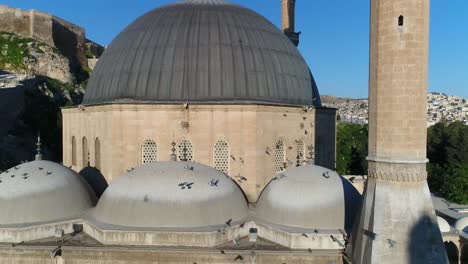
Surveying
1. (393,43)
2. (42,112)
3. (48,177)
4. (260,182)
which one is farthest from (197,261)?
(42,112)

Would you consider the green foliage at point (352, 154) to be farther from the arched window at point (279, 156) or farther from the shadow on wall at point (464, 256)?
the arched window at point (279, 156)

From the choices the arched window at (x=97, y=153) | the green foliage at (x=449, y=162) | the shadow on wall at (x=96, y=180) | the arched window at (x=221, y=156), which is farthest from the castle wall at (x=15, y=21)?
the green foliage at (x=449, y=162)

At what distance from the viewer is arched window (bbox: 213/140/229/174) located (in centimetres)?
1489

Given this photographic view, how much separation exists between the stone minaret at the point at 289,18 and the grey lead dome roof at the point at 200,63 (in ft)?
25.4

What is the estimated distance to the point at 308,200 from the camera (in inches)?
481

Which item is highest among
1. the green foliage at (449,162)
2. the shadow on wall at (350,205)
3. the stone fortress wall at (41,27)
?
the stone fortress wall at (41,27)

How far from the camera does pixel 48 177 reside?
522 inches

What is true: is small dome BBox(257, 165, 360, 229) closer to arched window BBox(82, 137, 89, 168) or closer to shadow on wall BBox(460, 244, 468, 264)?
arched window BBox(82, 137, 89, 168)

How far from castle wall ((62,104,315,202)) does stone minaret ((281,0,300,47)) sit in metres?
11.3

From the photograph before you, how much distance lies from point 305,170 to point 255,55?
538 cm

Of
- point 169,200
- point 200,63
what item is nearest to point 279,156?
point 200,63

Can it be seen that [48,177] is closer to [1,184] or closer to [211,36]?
[1,184]

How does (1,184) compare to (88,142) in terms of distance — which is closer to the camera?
(1,184)

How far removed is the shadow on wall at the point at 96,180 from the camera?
15.5 m
